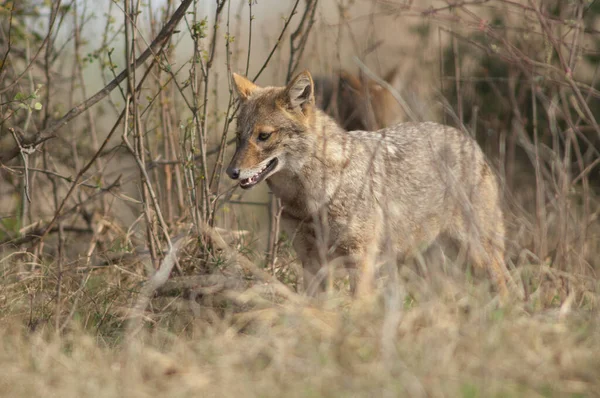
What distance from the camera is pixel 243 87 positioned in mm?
5785

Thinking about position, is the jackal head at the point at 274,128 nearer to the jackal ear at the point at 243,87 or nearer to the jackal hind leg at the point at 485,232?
the jackal ear at the point at 243,87

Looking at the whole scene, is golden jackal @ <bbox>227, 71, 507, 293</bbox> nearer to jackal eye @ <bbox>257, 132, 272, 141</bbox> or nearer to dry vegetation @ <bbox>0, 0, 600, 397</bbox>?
jackal eye @ <bbox>257, 132, 272, 141</bbox>

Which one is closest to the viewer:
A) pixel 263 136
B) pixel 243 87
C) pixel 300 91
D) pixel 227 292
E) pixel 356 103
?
pixel 227 292

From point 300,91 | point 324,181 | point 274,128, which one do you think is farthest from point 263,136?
point 324,181

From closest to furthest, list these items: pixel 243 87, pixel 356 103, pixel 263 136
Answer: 1. pixel 263 136
2. pixel 243 87
3. pixel 356 103

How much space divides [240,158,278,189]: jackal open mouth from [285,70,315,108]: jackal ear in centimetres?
50

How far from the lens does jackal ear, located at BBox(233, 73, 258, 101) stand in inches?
226

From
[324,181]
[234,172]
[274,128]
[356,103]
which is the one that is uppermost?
[274,128]

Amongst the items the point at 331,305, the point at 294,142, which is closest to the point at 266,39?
the point at 294,142

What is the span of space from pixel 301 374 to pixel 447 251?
10.5ft

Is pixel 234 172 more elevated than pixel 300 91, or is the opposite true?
pixel 300 91

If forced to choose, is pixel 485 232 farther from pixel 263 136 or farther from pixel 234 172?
pixel 234 172

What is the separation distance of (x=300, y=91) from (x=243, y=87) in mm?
531

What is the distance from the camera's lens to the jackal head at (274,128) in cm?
526
